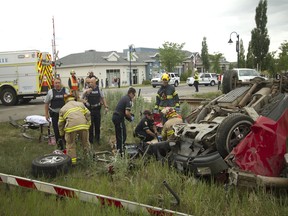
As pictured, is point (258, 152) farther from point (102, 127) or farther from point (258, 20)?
point (258, 20)

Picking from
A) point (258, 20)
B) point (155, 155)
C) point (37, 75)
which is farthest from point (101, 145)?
point (258, 20)

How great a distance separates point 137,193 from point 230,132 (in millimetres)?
1721

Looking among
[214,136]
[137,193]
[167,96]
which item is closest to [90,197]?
[137,193]

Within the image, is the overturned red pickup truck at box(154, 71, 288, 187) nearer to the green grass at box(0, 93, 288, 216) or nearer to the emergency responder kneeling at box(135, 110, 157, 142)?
the green grass at box(0, 93, 288, 216)

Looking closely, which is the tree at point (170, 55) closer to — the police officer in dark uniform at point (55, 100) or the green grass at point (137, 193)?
the police officer in dark uniform at point (55, 100)

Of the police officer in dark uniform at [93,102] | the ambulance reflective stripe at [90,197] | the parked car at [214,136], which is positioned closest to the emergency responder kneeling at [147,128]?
the police officer in dark uniform at [93,102]

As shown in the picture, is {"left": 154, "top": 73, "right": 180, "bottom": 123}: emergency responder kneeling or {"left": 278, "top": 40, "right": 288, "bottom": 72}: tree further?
{"left": 278, "top": 40, "right": 288, "bottom": 72}: tree

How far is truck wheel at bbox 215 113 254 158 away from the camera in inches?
197

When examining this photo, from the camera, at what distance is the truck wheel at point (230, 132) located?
16.4 feet

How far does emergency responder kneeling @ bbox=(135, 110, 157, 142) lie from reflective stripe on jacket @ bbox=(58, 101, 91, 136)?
4.87 feet

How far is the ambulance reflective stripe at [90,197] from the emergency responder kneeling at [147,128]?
336cm

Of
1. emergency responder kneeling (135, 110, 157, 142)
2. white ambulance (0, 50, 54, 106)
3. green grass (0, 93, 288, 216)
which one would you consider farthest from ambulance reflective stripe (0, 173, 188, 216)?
white ambulance (0, 50, 54, 106)

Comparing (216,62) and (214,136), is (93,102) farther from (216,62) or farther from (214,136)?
(216,62)

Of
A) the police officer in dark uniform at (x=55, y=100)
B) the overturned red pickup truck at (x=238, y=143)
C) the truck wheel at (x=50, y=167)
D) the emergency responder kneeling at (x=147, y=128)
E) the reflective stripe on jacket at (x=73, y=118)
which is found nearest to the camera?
the overturned red pickup truck at (x=238, y=143)
